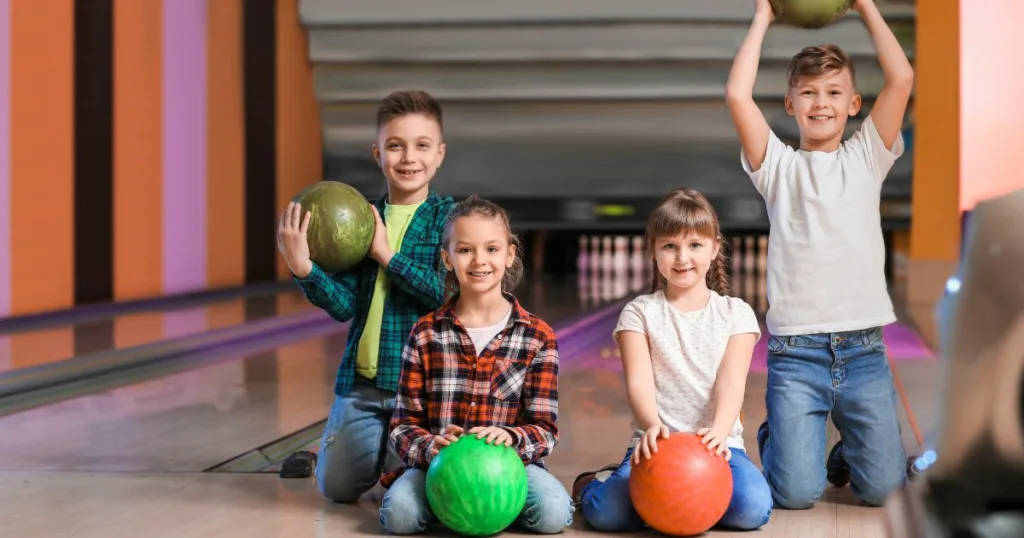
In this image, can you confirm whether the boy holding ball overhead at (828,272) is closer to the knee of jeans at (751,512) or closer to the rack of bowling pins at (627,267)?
the knee of jeans at (751,512)

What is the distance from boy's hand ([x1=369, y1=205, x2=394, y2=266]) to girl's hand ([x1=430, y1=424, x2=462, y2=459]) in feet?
1.59

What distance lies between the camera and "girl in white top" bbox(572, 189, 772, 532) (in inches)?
88.8

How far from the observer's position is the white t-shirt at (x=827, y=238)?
2479mm

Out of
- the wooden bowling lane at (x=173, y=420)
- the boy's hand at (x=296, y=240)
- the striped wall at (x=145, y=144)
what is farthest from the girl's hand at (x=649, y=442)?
the striped wall at (x=145, y=144)

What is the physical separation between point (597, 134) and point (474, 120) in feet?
3.33

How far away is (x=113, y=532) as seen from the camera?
2.21 metres

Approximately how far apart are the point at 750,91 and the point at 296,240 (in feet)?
3.35

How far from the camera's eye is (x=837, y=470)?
8.82 feet

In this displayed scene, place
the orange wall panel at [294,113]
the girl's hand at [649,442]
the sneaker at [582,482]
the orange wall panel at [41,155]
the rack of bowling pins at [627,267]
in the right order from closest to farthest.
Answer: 1. the girl's hand at [649,442]
2. the sneaker at [582,482]
3. the orange wall panel at [41,155]
4. the orange wall panel at [294,113]
5. the rack of bowling pins at [627,267]

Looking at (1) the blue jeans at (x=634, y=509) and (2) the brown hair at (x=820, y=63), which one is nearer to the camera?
(1) the blue jeans at (x=634, y=509)

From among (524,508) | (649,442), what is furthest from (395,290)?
(649,442)

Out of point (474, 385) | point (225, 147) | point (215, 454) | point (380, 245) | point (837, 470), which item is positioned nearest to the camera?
point (474, 385)

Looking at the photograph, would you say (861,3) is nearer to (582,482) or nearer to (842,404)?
(842,404)

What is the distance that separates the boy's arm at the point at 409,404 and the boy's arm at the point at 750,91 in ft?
2.70
